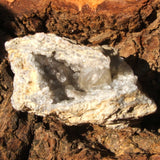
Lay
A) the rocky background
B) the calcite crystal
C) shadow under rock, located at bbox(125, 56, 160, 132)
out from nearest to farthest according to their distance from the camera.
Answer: the calcite crystal
the rocky background
shadow under rock, located at bbox(125, 56, 160, 132)

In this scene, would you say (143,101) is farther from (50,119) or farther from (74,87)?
(50,119)

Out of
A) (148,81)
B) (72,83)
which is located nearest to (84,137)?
(72,83)

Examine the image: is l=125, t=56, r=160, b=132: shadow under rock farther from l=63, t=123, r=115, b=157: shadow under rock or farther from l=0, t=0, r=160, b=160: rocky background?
l=63, t=123, r=115, b=157: shadow under rock

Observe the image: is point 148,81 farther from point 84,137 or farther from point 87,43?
point 84,137

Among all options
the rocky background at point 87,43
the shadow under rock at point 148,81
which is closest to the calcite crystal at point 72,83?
the rocky background at point 87,43

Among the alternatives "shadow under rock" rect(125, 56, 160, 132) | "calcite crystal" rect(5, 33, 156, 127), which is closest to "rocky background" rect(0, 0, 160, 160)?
"shadow under rock" rect(125, 56, 160, 132)

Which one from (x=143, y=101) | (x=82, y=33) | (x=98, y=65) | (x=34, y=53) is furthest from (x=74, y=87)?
(x=82, y=33)

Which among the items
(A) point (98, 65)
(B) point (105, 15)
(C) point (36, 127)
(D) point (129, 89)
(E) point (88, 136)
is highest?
(B) point (105, 15)
